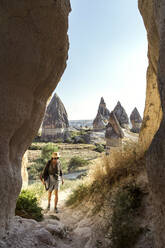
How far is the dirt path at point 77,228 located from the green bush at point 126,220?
54 centimetres

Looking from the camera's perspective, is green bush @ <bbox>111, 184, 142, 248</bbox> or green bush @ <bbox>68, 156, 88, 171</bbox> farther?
green bush @ <bbox>68, 156, 88, 171</bbox>

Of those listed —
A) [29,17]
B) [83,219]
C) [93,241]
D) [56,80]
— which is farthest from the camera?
[83,219]

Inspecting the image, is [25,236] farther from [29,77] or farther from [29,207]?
[29,77]

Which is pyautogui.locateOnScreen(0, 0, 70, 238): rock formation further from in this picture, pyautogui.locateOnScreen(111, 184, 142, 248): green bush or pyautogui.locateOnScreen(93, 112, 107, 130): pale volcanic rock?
pyautogui.locateOnScreen(93, 112, 107, 130): pale volcanic rock

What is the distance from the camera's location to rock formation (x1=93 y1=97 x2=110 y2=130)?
1258 inches

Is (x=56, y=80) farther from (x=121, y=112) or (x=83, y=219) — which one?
(x=121, y=112)

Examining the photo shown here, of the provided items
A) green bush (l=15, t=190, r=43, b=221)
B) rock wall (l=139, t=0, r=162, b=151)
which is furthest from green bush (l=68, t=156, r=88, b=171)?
green bush (l=15, t=190, r=43, b=221)

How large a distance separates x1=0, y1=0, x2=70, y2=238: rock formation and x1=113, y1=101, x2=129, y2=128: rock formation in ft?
91.2

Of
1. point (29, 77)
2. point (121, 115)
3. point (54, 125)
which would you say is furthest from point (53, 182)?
point (121, 115)

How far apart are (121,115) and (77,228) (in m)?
28.7

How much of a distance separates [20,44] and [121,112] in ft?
99.0

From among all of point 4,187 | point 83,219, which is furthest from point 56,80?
point 83,219

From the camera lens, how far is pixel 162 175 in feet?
5.06

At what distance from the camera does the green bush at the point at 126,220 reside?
2176 mm
